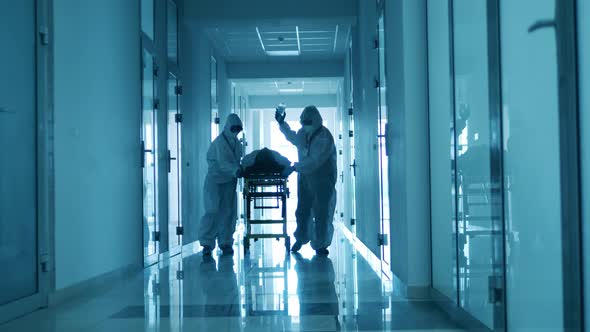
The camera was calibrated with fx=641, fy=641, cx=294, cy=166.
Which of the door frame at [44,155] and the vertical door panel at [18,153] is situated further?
the door frame at [44,155]

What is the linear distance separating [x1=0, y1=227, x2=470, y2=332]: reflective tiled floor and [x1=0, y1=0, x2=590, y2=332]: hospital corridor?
0.08ft

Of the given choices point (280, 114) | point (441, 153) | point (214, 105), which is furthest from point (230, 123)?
point (441, 153)

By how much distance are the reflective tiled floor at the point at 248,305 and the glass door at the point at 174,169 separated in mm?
1332

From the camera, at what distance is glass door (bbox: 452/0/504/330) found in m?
2.37

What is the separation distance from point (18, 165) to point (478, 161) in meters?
2.41

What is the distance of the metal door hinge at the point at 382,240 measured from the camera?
16.7 feet

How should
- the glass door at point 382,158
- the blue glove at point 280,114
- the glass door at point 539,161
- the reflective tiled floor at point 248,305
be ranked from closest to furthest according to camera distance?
the glass door at point 539,161
the reflective tiled floor at point 248,305
the glass door at point 382,158
the blue glove at point 280,114

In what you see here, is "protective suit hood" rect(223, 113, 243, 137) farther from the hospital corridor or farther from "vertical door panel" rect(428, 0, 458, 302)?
"vertical door panel" rect(428, 0, 458, 302)

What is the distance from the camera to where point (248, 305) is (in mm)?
3684

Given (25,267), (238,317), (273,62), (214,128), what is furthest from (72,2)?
(273,62)

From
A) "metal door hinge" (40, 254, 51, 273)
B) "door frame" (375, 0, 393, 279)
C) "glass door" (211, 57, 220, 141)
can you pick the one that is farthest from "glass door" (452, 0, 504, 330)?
"glass door" (211, 57, 220, 141)

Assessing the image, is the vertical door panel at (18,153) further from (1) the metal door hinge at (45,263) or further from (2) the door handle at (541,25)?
(2) the door handle at (541,25)

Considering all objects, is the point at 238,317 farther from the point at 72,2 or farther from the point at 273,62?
the point at 273,62

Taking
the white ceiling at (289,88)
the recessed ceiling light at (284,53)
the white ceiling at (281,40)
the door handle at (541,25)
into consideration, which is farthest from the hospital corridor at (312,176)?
the white ceiling at (289,88)
